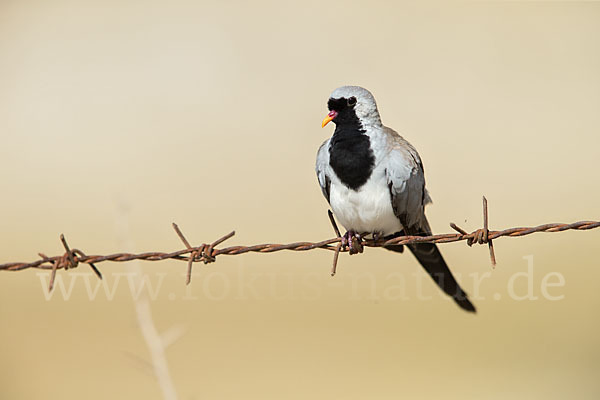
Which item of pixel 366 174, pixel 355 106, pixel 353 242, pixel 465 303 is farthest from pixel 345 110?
pixel 465 303

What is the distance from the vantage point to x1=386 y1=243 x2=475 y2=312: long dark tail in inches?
223

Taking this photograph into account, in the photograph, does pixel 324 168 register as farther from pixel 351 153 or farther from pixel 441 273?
pixel 441 273

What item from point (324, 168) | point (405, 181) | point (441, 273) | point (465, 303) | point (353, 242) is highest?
point (324, 168)

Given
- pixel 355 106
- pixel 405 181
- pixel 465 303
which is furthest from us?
pixel 465 303

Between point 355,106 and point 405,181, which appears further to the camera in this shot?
point 355,106

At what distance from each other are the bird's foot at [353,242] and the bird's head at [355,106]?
0.79 m

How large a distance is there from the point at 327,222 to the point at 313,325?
7.99 feet

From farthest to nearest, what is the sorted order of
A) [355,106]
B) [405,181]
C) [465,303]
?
[465,303]
[355,106]
[405,181]

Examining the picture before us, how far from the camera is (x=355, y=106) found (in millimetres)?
5316

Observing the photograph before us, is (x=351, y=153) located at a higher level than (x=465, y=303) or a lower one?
higher

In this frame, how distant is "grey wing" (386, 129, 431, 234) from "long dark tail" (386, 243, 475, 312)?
1.13 feet

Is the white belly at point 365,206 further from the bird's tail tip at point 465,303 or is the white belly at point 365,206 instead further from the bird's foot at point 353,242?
the bird's tail tip at point 465,303

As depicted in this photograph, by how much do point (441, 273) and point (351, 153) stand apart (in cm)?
129

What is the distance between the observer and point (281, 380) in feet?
27.2
